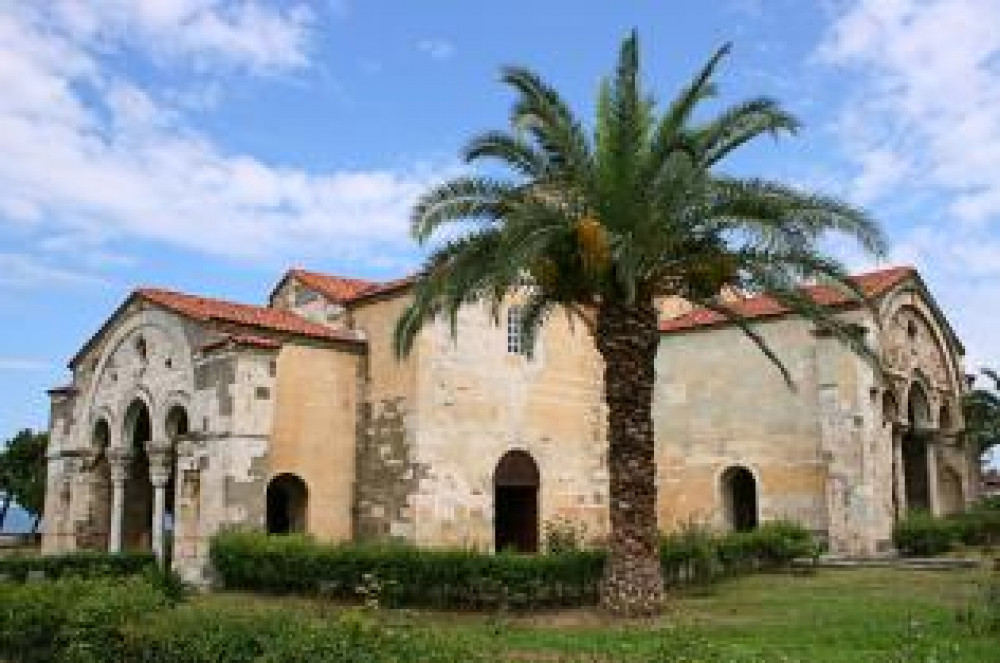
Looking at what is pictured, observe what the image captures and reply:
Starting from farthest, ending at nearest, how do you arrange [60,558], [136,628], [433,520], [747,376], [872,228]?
[747,376] < [433,520] < [60,558] < [872,228] < [136,628]

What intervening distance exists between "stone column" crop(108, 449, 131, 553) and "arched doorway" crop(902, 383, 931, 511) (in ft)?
71.8

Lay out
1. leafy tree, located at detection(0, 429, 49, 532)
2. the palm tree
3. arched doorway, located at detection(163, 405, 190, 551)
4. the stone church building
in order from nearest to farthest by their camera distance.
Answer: the palm tree → the stone church building → arched doorway, located at detection(163, 405, 190, 551) → leafy tree, located at detection(0, 429, 49, 532)

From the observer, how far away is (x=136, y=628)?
1119 centimetres

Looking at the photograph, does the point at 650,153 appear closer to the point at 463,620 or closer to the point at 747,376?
the point at 463,620

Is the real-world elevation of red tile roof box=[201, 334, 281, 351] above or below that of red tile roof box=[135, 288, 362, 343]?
below

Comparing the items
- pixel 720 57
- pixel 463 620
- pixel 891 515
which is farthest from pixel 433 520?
pixel 720 57

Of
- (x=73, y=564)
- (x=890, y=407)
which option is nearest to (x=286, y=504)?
(x=73, y=564)

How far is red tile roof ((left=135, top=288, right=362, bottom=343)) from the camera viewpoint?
81.3 feet

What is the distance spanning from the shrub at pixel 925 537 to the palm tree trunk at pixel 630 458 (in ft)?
38.2

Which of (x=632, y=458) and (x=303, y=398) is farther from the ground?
(x=303, y=398)

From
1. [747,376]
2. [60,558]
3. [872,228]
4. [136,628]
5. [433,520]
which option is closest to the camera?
[136,628]

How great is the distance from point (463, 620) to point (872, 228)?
929 centimetres

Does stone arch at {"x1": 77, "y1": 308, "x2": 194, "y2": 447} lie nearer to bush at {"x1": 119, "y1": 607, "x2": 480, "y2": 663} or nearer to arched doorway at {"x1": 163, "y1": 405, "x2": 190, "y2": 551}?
arched doorway at {"x1": 163, "y1": 405, "x2": 190, "y2": 551}

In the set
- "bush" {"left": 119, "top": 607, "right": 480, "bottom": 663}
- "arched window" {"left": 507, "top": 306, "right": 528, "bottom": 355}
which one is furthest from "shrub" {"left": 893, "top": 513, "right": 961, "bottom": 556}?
"bush" {"left": 119, "top": 607, "right": 480, "bottom": 663}
